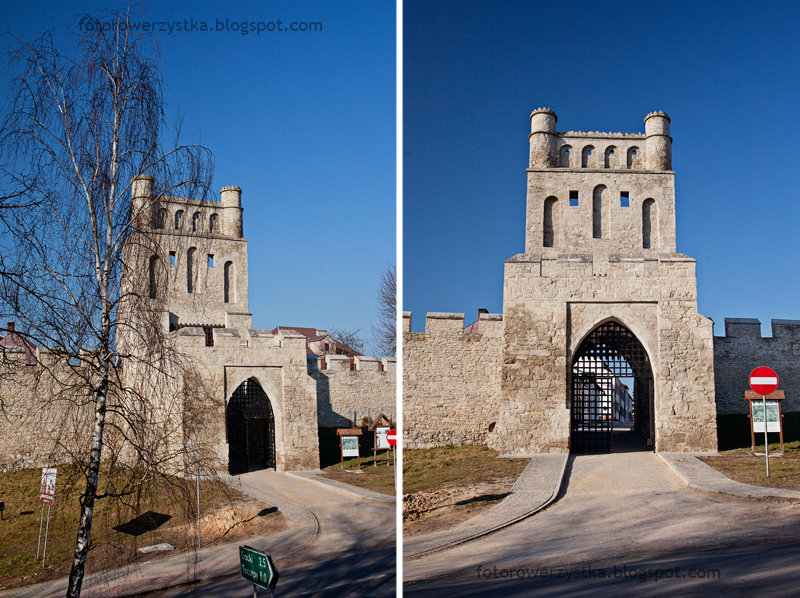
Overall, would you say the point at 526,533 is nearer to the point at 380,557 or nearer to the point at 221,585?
the point at 380,557

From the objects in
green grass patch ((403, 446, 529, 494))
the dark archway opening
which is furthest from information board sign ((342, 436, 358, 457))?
the dark archway opening

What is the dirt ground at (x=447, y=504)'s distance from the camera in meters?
7.67

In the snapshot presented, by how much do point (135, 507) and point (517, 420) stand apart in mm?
8822

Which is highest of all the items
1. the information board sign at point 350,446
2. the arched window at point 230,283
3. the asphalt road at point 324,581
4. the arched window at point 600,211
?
the arched window at point 600,211

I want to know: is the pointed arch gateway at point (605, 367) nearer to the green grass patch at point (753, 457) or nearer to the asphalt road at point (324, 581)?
the green grass patch at point (753, 457)

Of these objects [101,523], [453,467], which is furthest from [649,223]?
[101,523]

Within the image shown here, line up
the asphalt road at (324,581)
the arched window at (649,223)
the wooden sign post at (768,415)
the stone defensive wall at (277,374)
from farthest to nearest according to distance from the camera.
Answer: the stone defensive wall at (277,374), the arched window at (649,223), the wooden sign post at (768,415), the asphalt road at (324,581)

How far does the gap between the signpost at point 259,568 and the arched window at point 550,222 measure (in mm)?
11783

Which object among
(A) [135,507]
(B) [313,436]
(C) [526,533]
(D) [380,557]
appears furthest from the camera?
(B) [313,436]

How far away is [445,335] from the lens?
15.7m

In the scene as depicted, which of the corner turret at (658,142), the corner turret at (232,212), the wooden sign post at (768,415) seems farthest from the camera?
the corner turret at (232,212)

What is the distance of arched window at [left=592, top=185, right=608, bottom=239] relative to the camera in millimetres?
15383

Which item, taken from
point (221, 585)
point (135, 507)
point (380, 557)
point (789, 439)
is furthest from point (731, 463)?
point (135, 507)

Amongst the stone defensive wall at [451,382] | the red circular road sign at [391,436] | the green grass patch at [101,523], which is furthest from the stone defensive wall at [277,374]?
the green grass patch at [101,523]
